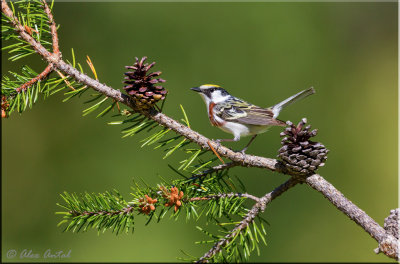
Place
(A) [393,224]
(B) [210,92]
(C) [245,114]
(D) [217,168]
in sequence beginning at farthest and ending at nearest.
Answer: (B) [210,92] < (C) [245,114] < (D) [217,168] < (A) [393,224]

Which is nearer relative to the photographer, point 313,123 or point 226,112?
point 226,112

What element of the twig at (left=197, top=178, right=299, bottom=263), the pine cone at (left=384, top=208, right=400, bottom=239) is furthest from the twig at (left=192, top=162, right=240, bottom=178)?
the pine cone at (left=384, top=208, right=400, bottom=239)

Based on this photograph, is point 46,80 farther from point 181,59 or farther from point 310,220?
point 310,220

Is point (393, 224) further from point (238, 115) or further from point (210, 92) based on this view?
point (210, 92)

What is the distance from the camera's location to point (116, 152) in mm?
2998

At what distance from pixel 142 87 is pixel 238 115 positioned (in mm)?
878

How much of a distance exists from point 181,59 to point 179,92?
11.1 inches

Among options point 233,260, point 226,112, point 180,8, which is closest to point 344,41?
point 180,8

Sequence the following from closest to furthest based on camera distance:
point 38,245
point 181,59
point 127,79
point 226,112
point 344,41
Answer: point 127,79 → point 226,112 → point 38,245 → point 181,59 → point 344,41

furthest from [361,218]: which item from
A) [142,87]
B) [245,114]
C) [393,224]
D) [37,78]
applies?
[37,78]

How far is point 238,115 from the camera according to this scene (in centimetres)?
212

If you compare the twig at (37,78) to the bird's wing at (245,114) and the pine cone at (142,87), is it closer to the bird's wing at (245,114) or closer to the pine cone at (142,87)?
the pine cone at (142,87)

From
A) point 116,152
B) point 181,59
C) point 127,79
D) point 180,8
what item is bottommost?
point 116,152

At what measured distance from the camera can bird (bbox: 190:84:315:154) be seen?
203cm
